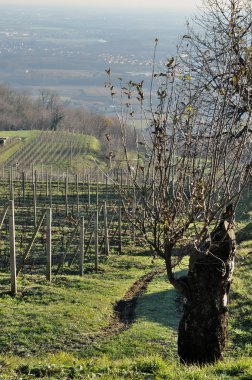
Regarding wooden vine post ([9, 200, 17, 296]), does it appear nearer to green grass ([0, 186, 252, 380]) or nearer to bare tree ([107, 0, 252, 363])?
green grass ([0, 186, 252, 380])

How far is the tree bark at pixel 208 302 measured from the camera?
396 inches

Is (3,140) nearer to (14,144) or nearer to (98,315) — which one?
(14,144)

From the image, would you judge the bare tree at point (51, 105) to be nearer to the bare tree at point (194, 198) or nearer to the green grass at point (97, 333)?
the green grass at point (97, 333)

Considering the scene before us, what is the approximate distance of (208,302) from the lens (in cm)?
1005

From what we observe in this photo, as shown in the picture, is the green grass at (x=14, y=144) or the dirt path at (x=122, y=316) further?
the green grass at (x=14, y=144)

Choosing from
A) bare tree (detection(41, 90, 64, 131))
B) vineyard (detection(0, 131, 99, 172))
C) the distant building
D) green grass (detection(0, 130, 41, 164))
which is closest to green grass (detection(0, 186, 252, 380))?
vineyard (detection(0, 131, 99, 172))

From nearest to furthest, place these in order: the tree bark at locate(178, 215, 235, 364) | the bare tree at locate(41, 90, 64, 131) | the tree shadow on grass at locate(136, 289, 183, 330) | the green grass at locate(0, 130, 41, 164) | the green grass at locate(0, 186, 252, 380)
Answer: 1. the green grass at locate(0, 186, 252, 380)
2. the tree bark at locate(178, 215, 235, 364)
3. the tree shadow on grass at locate(136, 289, 183, 330)
4. the green grass at locate(0, 130, 41, 164)
5. the bare tree at locate(41, 90, 64, 131)

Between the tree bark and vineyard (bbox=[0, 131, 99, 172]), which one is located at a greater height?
the tree bark

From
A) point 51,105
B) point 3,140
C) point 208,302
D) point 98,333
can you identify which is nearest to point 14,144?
point 3,140

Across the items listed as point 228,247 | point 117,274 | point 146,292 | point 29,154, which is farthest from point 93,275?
point 29,154

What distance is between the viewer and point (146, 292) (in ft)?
61.4

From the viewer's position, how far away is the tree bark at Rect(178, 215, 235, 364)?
396 inches

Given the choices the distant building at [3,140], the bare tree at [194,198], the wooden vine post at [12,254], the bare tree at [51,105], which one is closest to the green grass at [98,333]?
the wooden vine post at [12,254]

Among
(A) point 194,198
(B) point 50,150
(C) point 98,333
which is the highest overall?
(A) point 194,198
